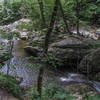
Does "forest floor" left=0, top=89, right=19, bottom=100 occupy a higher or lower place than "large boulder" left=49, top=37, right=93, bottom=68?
higher

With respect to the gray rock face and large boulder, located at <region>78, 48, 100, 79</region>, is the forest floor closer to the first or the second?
large boulder, located at <region>78, 48, 100, 79</region>

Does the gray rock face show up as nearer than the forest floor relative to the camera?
No

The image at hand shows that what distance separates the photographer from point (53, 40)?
716cm

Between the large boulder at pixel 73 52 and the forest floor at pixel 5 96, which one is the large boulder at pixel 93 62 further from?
the forest floor at pixel 5 96

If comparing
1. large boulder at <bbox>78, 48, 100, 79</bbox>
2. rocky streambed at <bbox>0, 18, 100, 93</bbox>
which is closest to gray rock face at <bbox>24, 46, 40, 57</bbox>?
rocky streambed at <bbox>0, 18, 100, 93</bbox>

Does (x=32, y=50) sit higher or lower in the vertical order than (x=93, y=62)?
lower

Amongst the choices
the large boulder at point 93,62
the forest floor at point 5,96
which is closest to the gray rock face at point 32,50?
the large boulder at point 93,62

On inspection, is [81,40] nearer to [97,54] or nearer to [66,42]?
[66,42]

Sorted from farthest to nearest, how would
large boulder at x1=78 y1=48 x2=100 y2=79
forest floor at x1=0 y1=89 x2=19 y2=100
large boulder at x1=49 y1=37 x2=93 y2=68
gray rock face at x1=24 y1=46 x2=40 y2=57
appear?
gray rock face at x1=24 y1=46 x2=40 y2=57 < large boulder at x1=49 y1=37 x2=93 y2=68 < large boulder at x1=78 y1=48 x2=100 y2=79 < forest floor at x1=0 y1=89 x2=19 y2=100

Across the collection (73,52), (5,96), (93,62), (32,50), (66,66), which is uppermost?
(5,96)

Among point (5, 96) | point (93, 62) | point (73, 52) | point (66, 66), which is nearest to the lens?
point (5, 96)

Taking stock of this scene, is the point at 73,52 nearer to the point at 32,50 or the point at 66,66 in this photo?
the point at 66,66

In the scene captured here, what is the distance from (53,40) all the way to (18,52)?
2220mm

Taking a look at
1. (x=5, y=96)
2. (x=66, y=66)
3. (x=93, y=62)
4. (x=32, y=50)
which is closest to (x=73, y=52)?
(x=66, y=66)
